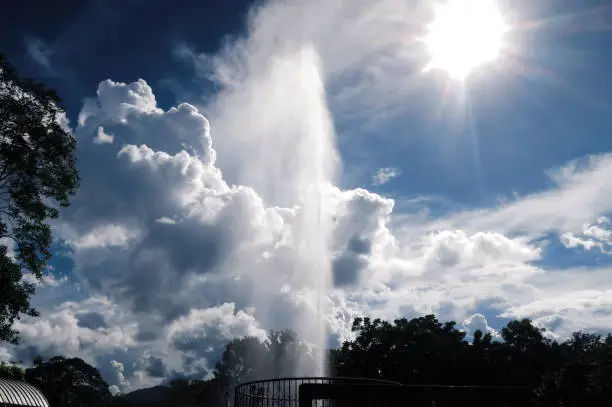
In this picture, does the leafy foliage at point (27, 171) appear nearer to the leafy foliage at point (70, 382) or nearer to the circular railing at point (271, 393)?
the circular railing at point (271, 393)

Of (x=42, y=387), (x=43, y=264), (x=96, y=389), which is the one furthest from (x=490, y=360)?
(x=96, y=389)

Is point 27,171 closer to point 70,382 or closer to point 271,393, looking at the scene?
point 271,393

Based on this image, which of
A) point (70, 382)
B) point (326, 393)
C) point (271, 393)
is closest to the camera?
point (326, 393)

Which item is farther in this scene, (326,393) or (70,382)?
(70,382)

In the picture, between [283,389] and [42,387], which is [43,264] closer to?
[283,389]

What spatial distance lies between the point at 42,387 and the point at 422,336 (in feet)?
174

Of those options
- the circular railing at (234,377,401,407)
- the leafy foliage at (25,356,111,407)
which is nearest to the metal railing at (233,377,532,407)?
the circular railing at (234,377,401,407)

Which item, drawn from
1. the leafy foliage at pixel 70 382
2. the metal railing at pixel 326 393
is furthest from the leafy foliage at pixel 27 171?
the leafy foliage at pixel 70 382

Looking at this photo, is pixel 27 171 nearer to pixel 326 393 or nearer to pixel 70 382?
pixel 326 393

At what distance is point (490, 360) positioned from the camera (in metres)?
57.0

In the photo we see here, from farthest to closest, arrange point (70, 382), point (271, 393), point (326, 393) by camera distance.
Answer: point (70, 382) < point (271, 393) < point (326, 393)

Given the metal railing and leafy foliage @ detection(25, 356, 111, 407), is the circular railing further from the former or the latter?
leafy foliage @ detection(25, 356, 111, 407)

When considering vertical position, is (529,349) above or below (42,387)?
above

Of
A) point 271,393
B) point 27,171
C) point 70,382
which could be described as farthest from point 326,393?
point 70,382
